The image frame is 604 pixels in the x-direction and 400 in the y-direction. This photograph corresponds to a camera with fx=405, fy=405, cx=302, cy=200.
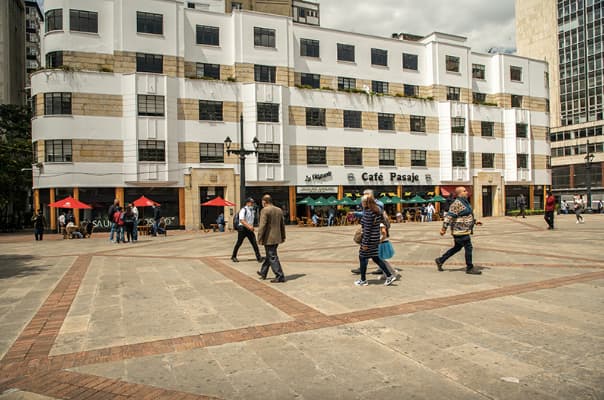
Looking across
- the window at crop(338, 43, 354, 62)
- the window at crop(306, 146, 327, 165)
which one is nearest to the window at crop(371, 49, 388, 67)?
the window at crop(338, 43, 354, 62)

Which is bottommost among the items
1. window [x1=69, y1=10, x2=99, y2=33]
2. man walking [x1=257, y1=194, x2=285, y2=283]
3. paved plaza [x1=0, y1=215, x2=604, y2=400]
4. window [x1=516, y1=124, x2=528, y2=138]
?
paved plaza [x1=0, y1=215, x2=604, y2=400]

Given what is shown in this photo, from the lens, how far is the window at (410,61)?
1558 inches

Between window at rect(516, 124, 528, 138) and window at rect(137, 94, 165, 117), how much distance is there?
118ft

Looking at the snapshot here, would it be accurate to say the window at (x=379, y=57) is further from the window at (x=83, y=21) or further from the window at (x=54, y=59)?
the window at (x=54, y=59)

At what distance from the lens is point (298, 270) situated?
32.1 feet

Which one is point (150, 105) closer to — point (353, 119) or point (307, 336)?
point (353, 119)

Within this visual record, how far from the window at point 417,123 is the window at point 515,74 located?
43.1ft

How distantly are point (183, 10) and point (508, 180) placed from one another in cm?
3559

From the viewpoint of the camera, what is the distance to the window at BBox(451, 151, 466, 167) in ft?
132

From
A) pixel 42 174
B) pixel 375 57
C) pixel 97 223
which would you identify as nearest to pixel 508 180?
pixel 375 57

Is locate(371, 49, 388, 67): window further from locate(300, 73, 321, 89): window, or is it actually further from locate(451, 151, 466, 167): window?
locate(451, 151, 466, 167): window

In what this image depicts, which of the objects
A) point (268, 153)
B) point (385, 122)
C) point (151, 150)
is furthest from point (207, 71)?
point (385, 122)

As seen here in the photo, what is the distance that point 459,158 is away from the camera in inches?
1599

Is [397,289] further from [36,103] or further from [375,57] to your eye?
[375,57]
